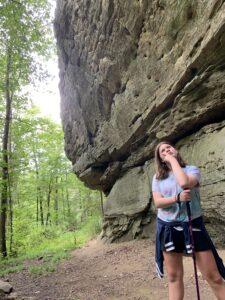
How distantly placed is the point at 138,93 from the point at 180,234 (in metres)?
→ 6.67

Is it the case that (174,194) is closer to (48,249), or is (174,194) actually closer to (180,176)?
(180,176)

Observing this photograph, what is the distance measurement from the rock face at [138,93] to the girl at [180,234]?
11.3ft

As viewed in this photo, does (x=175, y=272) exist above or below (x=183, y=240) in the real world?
below

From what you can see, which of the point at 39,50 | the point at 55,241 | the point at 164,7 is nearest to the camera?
the point at 164,7

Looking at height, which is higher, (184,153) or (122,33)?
(122,33)

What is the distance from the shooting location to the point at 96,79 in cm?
1091

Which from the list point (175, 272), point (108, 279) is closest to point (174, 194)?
point (175, 272)

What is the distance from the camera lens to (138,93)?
29.5 ft

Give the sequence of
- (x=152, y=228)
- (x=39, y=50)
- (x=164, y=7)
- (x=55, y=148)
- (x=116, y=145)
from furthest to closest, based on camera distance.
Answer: (x=55, y=148) → (x=39, y=50) → (x=116, y=145) → (x=152, y=228) → (x=164, y=7)

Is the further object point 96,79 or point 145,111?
point 96,79

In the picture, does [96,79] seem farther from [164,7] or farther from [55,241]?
[55,241]

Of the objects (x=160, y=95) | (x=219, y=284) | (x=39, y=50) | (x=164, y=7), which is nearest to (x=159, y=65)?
(x=160, y=95)

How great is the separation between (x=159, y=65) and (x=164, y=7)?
56.9 inches

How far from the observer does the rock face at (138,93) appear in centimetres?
636
